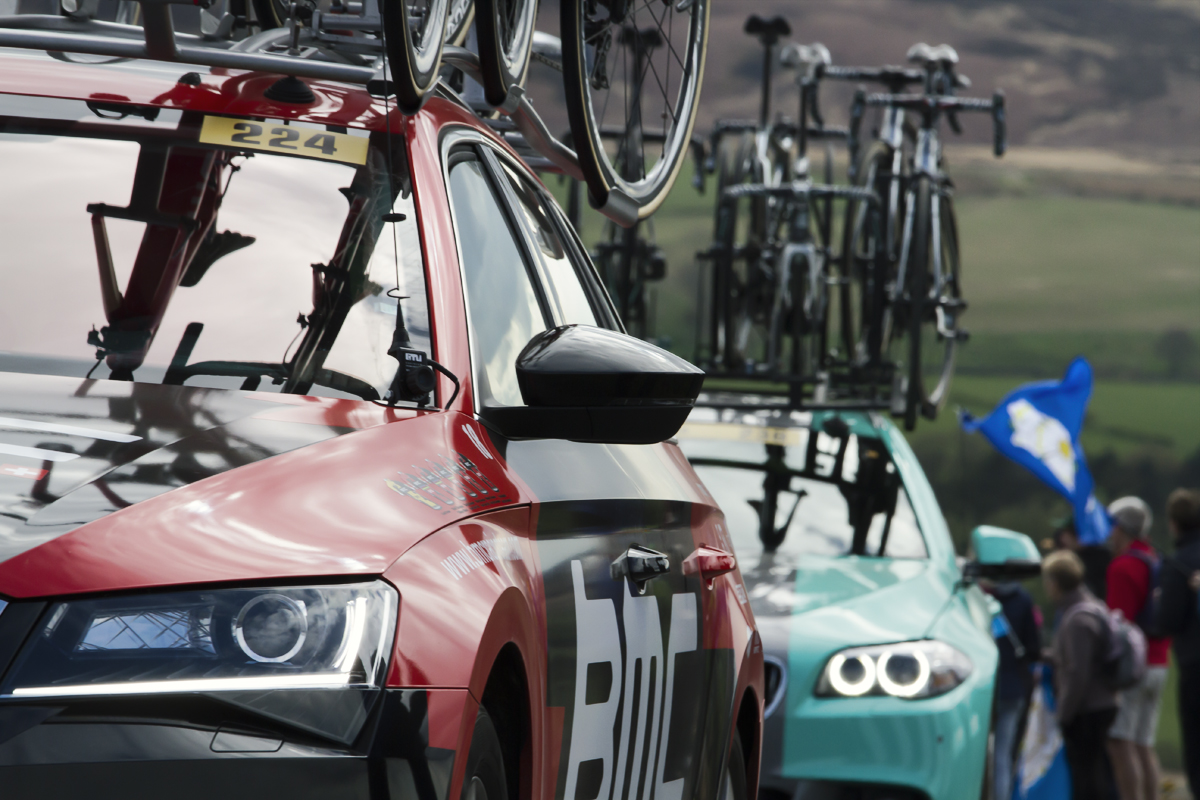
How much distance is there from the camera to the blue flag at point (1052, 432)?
11.1 meters

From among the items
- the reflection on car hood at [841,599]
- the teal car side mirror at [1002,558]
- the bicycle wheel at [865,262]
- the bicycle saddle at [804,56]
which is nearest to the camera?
the reflection on car hood at [841,599]

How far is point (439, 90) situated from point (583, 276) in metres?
0.61

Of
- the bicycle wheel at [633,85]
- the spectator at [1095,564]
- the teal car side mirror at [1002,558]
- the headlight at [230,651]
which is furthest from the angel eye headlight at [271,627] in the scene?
the spectator at [1095,564]

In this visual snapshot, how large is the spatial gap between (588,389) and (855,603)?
11.8 ft

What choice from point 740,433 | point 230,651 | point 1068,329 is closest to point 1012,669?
point 740,433

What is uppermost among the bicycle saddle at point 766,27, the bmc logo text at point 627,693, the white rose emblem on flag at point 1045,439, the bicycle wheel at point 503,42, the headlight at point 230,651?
the bicycle wheel at point 503,42

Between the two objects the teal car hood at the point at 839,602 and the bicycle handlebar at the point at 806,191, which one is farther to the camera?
the bicycle handlebar at the point at 806,191

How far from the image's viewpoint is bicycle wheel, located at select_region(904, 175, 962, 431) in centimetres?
981

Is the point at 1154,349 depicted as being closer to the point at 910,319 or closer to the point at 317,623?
the point at 910,319

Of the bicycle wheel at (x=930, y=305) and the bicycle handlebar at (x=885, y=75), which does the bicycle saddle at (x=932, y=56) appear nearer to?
the bicycle handlebar at (x=885, y=75)

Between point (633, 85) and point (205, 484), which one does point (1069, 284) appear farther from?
point (205, 484)

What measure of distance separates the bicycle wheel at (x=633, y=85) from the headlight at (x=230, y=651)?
258cm

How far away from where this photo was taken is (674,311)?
24.3 m

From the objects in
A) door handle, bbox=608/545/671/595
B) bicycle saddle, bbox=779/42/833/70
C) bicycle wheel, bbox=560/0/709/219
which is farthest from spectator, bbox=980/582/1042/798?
door handle, bbox=608/545/671/595
